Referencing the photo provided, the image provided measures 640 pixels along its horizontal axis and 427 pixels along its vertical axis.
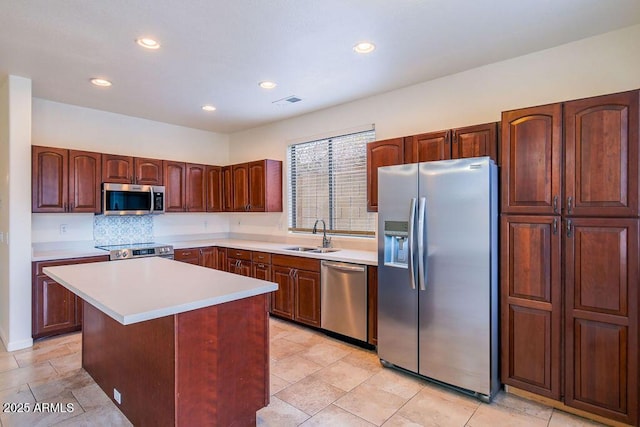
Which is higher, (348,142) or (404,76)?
(404,76)

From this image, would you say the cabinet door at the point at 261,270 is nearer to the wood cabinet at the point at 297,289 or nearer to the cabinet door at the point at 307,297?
the wood cabinet at the point at 297,289

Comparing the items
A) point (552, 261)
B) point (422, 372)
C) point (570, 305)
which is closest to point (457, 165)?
point (552, 261)

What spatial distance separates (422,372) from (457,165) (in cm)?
166

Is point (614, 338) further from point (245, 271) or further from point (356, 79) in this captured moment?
point (245, 271)

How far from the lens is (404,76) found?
3400 millimetres

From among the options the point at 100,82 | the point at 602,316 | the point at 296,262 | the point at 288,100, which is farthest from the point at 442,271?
the point at 100,82

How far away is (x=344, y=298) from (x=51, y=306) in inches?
120

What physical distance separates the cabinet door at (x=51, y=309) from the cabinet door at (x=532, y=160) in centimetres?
434

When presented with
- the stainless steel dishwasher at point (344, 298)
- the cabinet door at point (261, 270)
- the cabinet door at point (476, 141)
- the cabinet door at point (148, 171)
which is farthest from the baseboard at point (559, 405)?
the cabinet door at point (148, 171)

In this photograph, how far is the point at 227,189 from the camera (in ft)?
18.1

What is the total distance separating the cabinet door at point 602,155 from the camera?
84.8 inches

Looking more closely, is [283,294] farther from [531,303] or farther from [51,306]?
[531,303]

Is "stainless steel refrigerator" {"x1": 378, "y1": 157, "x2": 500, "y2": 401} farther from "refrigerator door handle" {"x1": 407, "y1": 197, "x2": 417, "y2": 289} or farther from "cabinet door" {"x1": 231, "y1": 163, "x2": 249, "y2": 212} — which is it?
"cabinet door" {"x1": 231, "y1": 163, "x2": 249, "y2": 212}

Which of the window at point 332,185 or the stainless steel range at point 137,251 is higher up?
the window at point 332,185
